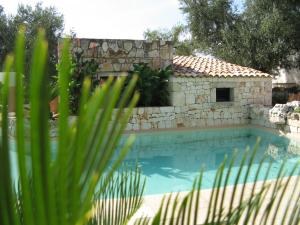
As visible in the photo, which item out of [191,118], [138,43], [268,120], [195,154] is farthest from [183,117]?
[195,154]

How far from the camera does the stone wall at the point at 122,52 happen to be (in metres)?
15.1

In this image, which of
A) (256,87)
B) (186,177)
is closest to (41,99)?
(186,177)

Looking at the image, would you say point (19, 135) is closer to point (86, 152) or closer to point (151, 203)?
point (86, 152)

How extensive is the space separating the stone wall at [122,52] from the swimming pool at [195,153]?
3.67 meters

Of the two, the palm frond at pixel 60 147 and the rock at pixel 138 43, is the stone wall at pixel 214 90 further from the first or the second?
the palm frond at pixel 60 147

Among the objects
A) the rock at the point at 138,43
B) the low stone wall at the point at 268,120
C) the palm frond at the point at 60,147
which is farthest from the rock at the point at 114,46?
the palm frond at the point at 60,147

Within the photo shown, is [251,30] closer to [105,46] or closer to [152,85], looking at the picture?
[152,85]

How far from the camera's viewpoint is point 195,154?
10.5m

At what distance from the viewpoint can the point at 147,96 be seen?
14.5 m

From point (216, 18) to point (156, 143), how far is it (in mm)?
14017

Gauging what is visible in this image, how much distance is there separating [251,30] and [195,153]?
12.6 m

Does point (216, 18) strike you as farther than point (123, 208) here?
Yes

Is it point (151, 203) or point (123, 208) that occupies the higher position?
point (123, 208)

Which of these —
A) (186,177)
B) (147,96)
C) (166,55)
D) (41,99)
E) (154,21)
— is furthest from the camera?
(154,21)
